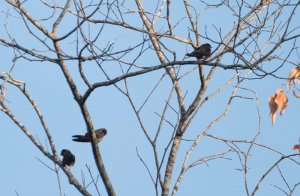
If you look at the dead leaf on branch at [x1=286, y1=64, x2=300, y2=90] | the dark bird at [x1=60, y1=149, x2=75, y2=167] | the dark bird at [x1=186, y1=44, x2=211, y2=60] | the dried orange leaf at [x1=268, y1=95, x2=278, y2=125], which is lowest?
the dried orange leaf at [x1=268, y1=95, x2=278, y2=125]

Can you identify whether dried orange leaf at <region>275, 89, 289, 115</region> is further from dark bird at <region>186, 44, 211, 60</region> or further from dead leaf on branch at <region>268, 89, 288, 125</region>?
dark bird at <region>186, 44, 211, 60</region>

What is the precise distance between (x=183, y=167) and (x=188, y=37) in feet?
4.55

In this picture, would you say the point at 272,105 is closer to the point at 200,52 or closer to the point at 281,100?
the point at 281,100

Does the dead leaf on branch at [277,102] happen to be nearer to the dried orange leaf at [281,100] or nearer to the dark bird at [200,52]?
the dried orange leaf at [281,100]

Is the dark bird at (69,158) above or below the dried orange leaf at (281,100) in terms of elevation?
above

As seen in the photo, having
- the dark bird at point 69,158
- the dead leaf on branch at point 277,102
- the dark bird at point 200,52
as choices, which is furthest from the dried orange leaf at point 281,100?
the dark bird at point 69,158

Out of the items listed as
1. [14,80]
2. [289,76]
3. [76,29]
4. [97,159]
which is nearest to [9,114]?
[14,80]

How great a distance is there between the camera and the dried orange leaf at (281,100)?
4259 millimetres

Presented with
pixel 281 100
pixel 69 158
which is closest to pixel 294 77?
pixel 281 100

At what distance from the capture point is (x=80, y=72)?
4965 mm

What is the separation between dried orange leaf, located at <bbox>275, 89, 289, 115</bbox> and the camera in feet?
14.0

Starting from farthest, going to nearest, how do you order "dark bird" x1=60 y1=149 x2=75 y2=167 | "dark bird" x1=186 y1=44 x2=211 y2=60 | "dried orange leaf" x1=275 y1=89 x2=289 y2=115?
1. "dark bird" x1=60 y1=149 x2=75 y2=167
2. "dark bird" x1=186 y1=44 x2=211 y2=60
3. "dried orange leaf" x1=275 y1=89 x2=289 y2=115

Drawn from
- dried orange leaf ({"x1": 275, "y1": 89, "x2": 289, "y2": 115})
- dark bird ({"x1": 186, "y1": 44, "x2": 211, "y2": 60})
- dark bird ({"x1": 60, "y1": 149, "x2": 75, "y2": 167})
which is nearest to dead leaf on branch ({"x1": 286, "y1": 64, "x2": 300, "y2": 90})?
dried orange leaf ({"x1": 275, "y1": 89, "x2": 289, "y2": 115})

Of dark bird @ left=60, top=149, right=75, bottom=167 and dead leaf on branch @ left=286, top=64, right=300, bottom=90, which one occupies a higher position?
dark bird @ left=60, top=149, right=75, bottom=167
